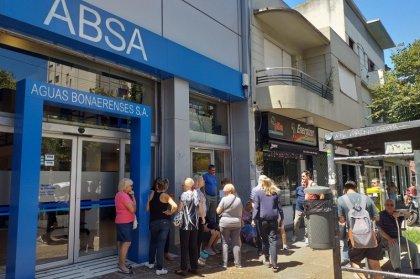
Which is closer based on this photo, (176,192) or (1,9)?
(1,9)

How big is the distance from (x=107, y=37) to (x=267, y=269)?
5239mm

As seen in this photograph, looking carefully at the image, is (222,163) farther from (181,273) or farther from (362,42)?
Answer: (362,42)

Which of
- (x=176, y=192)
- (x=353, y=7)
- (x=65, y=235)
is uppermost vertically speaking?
(x=353, y=7)

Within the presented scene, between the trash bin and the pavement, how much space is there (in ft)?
4.89

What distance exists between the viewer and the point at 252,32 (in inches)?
431

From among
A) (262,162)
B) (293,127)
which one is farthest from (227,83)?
(293,127)

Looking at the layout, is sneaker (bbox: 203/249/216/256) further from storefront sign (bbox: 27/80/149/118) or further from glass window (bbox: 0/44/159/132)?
storefront sign (bbox: 27/80/149/118)

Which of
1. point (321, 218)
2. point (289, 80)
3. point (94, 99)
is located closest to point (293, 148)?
point (289, 80)

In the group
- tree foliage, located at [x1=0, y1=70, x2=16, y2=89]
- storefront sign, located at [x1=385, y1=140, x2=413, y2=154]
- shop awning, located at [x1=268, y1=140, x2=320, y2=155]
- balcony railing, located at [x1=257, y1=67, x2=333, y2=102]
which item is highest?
balcony railing, located at [x1=257, y1=67, x2=333, y2=102]

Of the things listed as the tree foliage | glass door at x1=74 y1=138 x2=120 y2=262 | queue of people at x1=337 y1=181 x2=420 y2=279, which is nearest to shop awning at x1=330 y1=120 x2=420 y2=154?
queue of people at x1=337 y1=181 x2=420 y2=279

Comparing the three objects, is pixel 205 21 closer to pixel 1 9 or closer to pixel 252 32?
pixel 252 32

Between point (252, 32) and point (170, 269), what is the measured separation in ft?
24.9

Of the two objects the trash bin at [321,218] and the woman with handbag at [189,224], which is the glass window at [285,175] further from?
the trash bin at [321,218]

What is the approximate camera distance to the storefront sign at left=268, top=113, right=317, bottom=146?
11.5 meters
